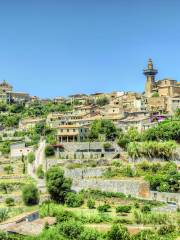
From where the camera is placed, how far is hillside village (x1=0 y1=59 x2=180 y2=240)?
3138 cm

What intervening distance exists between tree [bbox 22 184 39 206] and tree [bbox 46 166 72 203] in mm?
1224

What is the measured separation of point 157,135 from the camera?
152 feet

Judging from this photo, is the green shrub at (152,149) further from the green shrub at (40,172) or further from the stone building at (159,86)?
the stone building at (159,86)

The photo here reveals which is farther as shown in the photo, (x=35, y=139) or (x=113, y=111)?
(x=113, y=111)

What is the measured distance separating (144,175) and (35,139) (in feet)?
68.4

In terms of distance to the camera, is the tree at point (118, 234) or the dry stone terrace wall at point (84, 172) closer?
the tree at point (118, 234)

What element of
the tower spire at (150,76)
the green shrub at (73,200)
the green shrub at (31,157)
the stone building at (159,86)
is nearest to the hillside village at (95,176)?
the green shrub at (73,200)

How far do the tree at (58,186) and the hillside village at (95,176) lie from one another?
84 mm

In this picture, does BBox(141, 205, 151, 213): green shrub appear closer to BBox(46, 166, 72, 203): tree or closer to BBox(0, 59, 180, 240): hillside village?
BBox(0, 59, 180, 240): hillside village

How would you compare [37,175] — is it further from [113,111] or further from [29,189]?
[113,111]

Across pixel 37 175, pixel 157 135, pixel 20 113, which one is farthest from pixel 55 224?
pixel 20 113

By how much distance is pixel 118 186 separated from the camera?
1570 inches

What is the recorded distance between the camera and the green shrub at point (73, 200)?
37603 mm

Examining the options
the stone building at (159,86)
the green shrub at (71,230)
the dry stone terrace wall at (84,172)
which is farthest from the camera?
the stone building at (159,86)
